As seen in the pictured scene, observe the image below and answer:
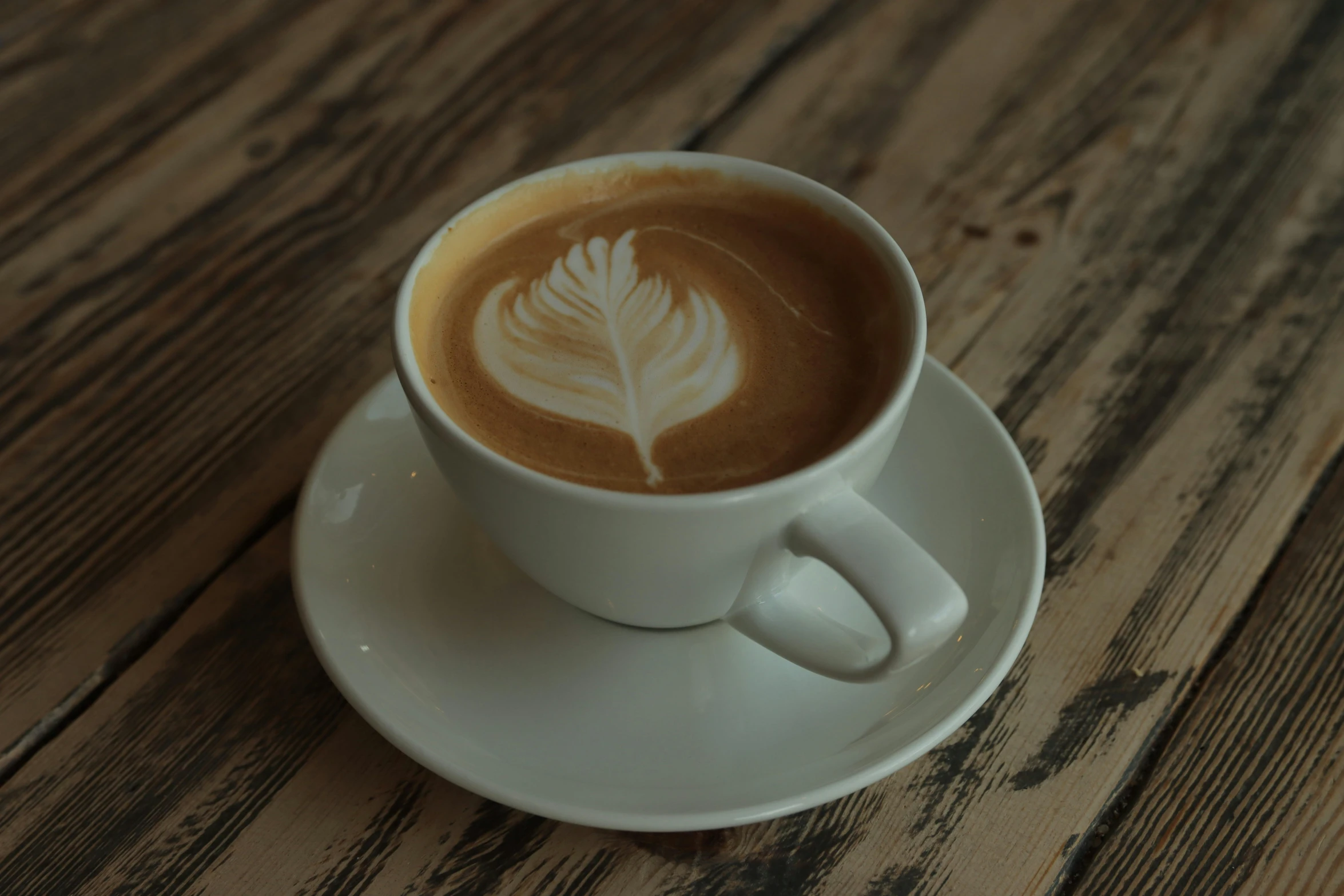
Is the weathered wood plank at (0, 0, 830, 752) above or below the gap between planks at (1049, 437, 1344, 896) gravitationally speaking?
above

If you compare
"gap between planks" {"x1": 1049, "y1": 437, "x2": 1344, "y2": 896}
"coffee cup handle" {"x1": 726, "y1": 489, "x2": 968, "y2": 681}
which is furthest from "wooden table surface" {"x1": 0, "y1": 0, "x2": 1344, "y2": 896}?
"coffee cup handle" {"x1": 726, "y1": 489, "x2": 968, "y2": 681}

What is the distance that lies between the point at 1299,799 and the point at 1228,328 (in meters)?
0.53

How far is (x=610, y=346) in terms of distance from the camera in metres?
0.90

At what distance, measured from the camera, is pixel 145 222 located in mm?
1322

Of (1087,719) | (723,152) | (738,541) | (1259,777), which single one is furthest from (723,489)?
(723,152)

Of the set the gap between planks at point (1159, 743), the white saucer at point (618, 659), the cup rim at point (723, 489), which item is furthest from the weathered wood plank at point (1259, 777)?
the cup rim at point (723, 489)

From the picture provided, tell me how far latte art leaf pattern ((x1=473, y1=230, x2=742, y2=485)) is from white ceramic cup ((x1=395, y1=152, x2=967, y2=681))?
0.07 m

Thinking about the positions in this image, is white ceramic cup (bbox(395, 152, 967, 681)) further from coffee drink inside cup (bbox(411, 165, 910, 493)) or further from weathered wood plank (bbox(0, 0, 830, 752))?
weathered wood plank (bbox(0, 0, 830, 752))

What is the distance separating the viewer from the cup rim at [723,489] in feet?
2.41

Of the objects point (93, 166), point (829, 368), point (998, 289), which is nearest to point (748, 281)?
point (829, 368)

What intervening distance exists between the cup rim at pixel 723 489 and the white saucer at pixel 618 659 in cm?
16

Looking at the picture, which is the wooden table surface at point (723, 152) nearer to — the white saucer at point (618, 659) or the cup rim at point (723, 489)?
the white saucer at point (618, 659)

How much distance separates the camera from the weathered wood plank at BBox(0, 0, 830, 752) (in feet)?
3.42

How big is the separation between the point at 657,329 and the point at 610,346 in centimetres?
4
